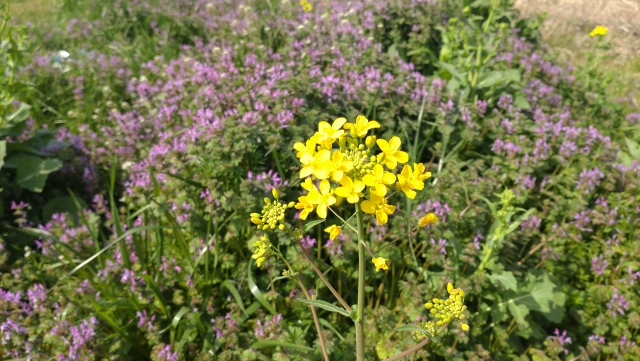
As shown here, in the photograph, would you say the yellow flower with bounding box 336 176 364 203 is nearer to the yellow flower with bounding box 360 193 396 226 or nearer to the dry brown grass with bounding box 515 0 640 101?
the yellow flower with bounding box 360 193 396 226

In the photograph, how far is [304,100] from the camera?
8.96ft

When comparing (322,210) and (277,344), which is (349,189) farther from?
(277,344)

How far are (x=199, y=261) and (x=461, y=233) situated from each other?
55.7 inches

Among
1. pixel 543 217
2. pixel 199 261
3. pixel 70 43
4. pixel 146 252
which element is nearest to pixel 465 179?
pixel 543 217

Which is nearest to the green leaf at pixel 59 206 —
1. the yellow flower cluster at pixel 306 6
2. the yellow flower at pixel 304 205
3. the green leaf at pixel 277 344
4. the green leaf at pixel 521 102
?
the green leaf at pixel 277 344

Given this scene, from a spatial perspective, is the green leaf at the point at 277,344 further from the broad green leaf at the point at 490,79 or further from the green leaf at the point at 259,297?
the broad green leaf at the point at 490,79

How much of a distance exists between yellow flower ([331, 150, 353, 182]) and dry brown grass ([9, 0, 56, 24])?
5652 millimetres

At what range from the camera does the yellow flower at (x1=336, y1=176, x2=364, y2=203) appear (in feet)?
3.42

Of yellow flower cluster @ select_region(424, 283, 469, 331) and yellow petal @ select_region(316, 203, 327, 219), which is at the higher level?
yellow petal @ select_region(316, 203, 327, 219)

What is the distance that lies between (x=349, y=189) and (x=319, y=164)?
4.0 inches

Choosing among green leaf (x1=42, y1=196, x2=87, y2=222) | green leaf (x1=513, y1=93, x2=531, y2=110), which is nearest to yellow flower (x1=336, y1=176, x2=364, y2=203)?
green leaf (x1=42, y1=196, x2=87, y2=222)

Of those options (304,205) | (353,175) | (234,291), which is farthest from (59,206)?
(353,175)

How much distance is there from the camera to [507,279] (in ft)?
7.14

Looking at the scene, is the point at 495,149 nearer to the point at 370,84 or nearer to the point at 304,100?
the point at 370,84
